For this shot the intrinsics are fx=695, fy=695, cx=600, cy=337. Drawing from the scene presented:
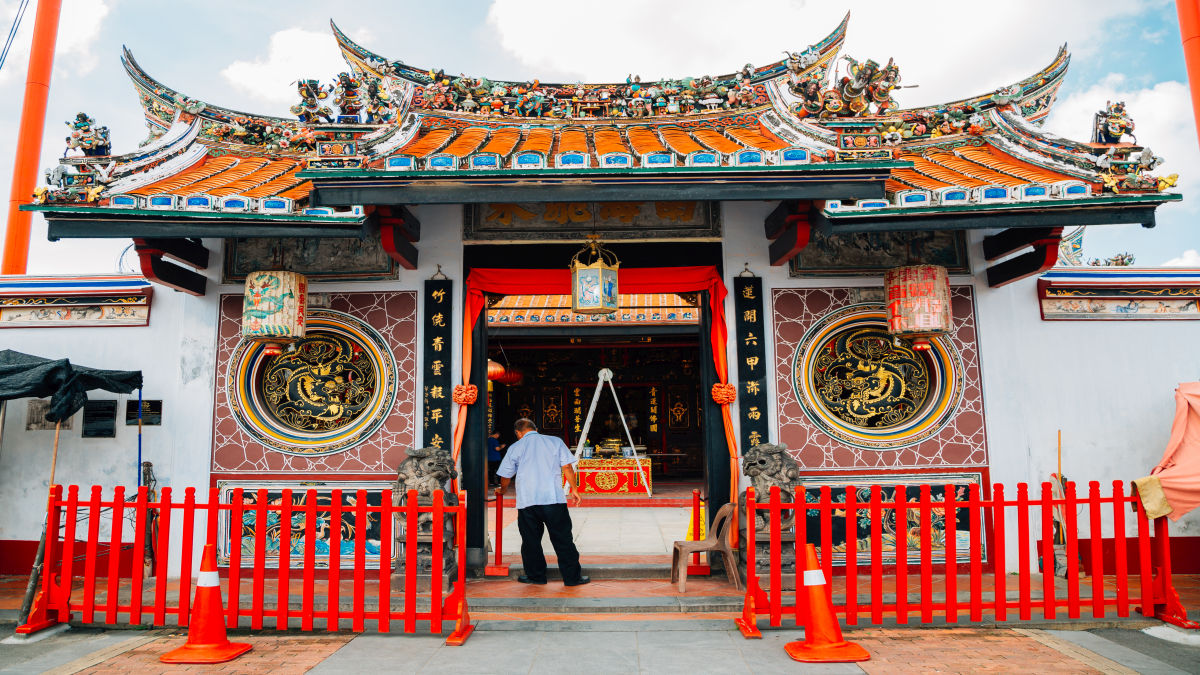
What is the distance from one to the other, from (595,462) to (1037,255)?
8785 millimetres

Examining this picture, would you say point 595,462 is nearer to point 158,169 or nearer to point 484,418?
point 484,418

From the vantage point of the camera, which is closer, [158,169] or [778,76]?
[158,169]

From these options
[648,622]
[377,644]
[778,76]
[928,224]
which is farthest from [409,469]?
[778,76]

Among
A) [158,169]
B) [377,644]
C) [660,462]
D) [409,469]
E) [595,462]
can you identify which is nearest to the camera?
[377,644]

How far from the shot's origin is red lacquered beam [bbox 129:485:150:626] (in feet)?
15.9

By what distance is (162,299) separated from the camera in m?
7.26

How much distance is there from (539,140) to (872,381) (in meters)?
4.40

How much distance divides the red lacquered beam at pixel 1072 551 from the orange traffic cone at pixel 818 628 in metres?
1.75

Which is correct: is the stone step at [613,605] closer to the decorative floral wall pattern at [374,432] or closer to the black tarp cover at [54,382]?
the decorative floral wall pattern at [374,432]

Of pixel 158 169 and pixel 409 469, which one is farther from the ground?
pixel 158 169

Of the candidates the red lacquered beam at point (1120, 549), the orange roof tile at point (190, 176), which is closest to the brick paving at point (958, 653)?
the red lacquered beam at point (1120, 549)

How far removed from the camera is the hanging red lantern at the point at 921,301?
6238 millimetres

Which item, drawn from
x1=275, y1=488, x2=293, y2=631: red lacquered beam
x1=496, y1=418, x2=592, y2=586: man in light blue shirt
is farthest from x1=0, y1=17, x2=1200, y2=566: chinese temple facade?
A: x1=275, y1=488, x2=293, y2=631: red lacquered beam

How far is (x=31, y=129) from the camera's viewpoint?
413 inches
